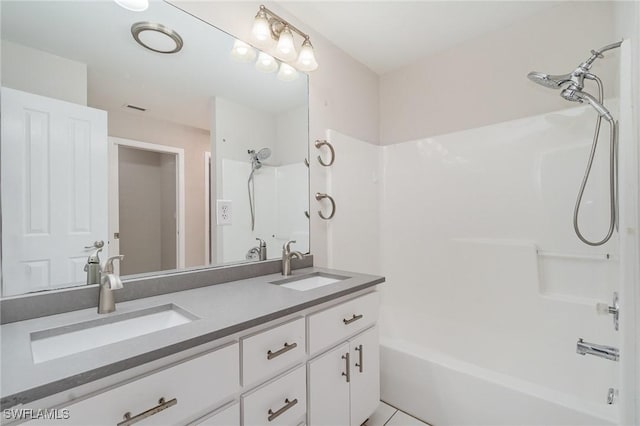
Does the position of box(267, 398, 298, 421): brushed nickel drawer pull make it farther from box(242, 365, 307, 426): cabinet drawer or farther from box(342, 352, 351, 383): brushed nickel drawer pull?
box(342, 352, 351, 383): brushed nickel drawer pull

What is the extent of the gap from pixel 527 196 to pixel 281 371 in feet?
6.00

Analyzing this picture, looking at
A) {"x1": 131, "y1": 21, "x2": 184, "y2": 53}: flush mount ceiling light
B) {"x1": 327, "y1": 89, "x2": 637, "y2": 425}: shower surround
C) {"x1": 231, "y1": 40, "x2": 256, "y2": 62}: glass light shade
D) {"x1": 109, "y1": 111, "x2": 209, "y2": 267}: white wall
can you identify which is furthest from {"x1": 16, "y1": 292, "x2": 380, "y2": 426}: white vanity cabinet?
{"x1": 231, "y1": 40, "x2": 256, "y2": 62}: glass light shade

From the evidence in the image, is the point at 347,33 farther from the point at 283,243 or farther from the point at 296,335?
the point at 296,335

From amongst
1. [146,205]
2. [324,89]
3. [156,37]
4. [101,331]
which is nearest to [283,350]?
[101,331]

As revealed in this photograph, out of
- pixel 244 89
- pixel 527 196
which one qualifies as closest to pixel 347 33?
pixel 244 89

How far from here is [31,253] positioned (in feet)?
3.14

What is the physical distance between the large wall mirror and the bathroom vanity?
242 millimetres

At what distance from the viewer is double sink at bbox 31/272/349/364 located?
0.81 m

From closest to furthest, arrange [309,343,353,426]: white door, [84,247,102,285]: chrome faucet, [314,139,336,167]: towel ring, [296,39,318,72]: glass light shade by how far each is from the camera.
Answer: [84,247,102,285]: chrome faucet, [309,343,353,426]: white door, [296,39,318,72]: glass light shade, [314,139,336,167]: towel ring

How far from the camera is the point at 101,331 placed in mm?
911

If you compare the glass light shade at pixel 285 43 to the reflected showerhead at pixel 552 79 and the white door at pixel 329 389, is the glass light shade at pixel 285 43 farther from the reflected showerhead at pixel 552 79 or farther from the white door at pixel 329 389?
the white door at pixel 329 389

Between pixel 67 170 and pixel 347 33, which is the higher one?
pixel 347 33

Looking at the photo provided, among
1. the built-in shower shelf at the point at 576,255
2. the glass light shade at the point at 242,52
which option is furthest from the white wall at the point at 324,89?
the built-in shower shelf at the point at 576,255

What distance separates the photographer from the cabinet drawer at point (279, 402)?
911 mm
